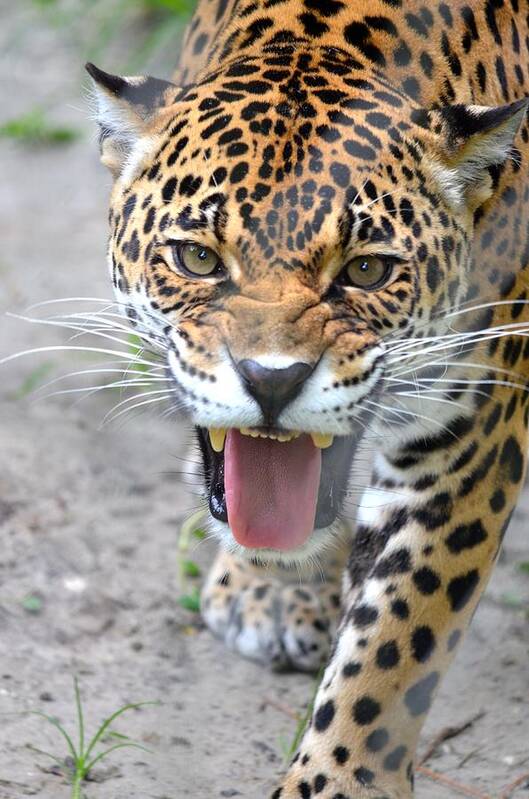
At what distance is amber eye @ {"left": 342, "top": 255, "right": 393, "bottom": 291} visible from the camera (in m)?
3.59

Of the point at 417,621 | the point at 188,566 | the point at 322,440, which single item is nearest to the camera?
the point at 322,440

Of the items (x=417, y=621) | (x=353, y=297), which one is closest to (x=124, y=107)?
(x=353, y=297)

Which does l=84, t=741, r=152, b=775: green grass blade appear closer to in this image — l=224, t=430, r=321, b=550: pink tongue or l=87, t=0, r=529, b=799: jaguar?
l=87, t=0, r=529, b=799: jaguar

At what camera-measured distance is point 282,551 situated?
3785mm

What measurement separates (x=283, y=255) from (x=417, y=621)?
124 cm

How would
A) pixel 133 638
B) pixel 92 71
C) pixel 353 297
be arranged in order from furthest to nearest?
pixel 133 638
pixel 92 71
pixel 353 297

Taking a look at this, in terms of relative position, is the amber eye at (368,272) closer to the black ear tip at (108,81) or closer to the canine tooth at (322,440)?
the canine tooth at (322,440)

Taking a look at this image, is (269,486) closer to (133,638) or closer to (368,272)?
(368,272)

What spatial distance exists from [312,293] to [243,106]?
0.60 metres

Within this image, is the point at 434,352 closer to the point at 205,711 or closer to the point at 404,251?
the point at 404,251

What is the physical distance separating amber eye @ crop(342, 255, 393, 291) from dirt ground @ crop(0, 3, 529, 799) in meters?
1.57

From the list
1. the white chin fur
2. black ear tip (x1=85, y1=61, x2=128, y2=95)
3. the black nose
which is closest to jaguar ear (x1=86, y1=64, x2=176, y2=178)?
black ear tip (x1=85, y1=61, x2=128, y2=95)

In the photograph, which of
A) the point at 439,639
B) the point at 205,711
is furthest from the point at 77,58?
the point at 439,639

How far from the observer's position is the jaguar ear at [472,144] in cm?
371
